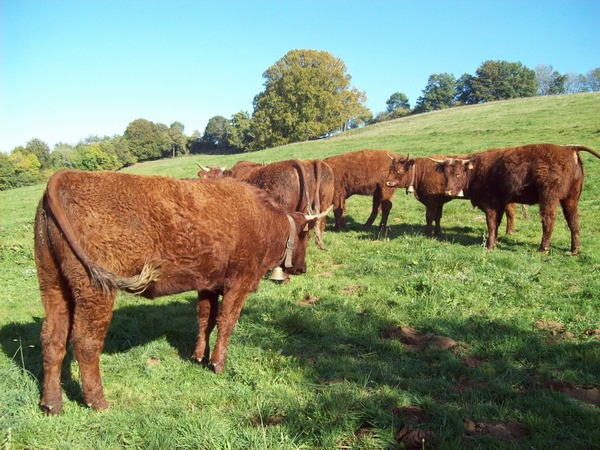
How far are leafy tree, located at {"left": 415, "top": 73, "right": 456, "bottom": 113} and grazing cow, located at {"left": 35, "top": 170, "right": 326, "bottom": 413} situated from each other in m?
97.0

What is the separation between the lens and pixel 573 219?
30.7 ft

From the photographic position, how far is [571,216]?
9445 mm

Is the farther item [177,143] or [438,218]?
[177,143]

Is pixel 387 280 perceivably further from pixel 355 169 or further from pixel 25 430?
pixel 355 169

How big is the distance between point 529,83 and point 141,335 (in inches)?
3733

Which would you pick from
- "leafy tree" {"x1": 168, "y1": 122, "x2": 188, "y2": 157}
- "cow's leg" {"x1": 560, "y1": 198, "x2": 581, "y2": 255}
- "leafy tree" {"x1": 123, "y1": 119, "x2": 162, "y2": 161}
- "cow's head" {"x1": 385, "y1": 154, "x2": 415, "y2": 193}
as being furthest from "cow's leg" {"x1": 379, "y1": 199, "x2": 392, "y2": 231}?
"leafy tree" {"x1": 168, "y1": 122, "x2": 188, "y2": 157}

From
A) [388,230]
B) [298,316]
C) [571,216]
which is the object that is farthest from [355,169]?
[298,316]

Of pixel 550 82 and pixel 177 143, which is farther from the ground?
pixel 550 82

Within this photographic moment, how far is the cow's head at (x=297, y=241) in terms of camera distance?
6.07 metres

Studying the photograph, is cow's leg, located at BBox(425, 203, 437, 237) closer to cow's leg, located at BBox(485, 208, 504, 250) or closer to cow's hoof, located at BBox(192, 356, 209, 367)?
cow's leg, located at BBox(485, 208, 504, 250)

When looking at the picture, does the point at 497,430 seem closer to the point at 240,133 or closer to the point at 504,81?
the point at 240,133

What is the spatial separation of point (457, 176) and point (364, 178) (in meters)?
3.20

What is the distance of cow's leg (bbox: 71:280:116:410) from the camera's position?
3.97m

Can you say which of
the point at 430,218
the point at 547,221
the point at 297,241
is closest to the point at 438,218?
the point at 430,218
